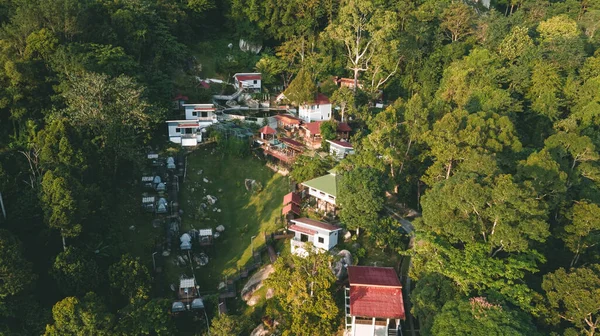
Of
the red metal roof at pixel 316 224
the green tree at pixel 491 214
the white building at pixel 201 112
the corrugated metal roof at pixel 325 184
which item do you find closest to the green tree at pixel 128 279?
the red metal roof at pixel 316 224

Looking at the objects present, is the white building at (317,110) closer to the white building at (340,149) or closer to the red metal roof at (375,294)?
the white building at (340,149)

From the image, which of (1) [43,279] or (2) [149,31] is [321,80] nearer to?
(2) [149,31]

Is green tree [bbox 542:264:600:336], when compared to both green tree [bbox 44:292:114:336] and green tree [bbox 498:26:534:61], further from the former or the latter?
green tree [bbox 498:26:534:61]

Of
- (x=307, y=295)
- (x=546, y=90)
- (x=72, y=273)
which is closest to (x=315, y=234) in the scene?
(x=307, y=295)

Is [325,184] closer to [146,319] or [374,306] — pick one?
[374,306]

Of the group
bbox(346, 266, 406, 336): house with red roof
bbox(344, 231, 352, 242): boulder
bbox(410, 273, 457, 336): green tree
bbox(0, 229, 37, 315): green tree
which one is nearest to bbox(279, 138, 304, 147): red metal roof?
bbox(344, 231, 352, 242): boulder

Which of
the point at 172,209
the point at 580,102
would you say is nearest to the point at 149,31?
the point at 172,209
